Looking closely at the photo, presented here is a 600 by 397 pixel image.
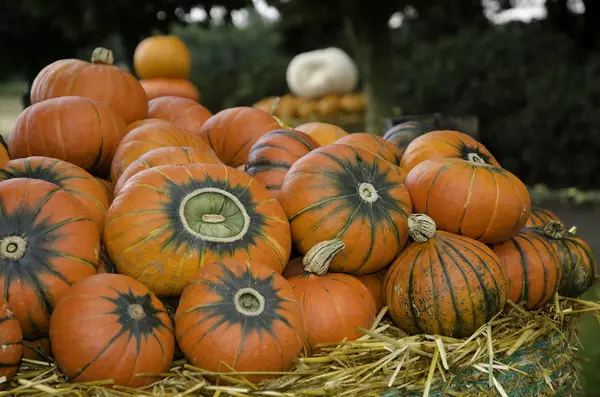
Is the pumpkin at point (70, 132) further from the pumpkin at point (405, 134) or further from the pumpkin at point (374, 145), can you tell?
the pumpkin at point (405, 134)

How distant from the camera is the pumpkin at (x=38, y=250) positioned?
2.16 metres

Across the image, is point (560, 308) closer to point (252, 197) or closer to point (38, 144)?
point (252, 197)

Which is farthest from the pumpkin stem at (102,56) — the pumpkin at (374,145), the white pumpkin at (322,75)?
the white pumpkin at (322,75)

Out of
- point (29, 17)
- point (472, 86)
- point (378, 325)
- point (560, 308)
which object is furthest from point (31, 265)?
point (29, 17)

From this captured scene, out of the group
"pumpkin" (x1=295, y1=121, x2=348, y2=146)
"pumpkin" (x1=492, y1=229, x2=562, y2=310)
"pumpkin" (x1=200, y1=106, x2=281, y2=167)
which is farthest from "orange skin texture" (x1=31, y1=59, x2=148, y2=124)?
"pumpkin" (x1=492, y1=229, x2=562, y2=310)

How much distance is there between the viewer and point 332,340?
2354 millimetres

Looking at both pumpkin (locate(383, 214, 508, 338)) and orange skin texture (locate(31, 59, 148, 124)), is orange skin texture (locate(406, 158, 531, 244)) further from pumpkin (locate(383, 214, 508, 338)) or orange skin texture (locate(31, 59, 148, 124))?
orange skin texture (locate(31, 59, 148, 124))

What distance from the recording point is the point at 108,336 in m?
2.03

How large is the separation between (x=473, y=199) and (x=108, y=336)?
4.67 feet

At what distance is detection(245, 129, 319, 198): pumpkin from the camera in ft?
9.32

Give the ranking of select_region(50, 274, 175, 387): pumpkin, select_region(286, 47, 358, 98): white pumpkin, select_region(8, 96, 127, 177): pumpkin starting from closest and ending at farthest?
select_region(50, 274, 175, 387): pumpkin
select_region(8, 96, 127, 177): pumpkin
select_region(286, 47, 358, 98): white pumpkin

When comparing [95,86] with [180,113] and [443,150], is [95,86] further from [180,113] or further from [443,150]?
[443,150]

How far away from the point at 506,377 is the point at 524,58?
326 inches

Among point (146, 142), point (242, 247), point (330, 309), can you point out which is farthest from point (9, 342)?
point (146, 142)
